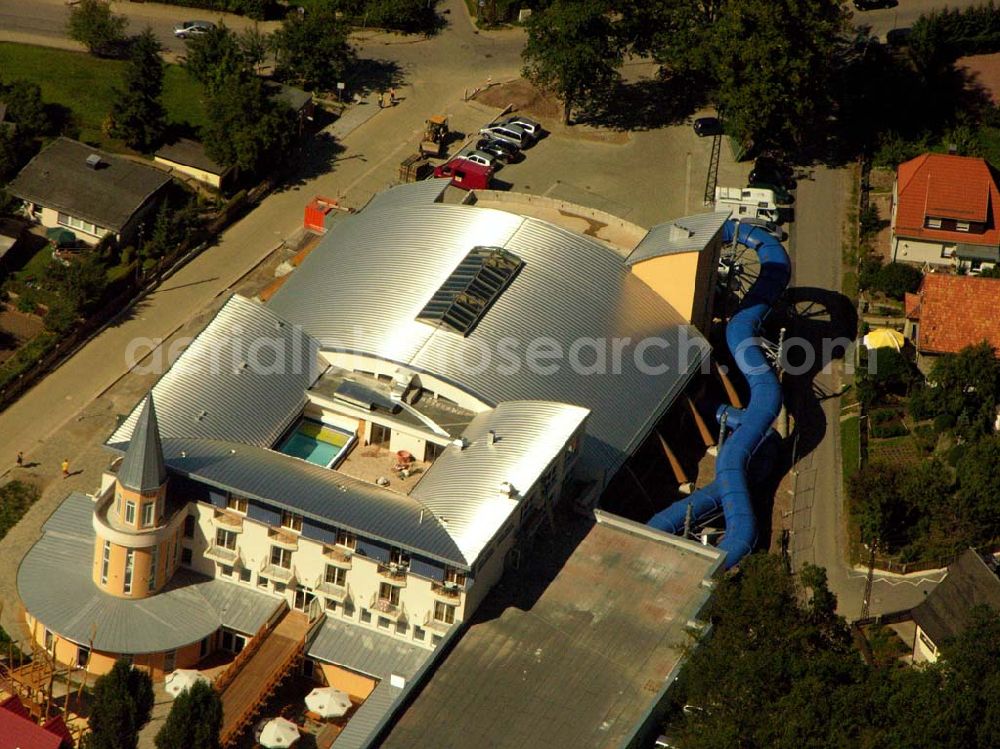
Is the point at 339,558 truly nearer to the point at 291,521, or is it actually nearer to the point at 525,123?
the point at 291,521

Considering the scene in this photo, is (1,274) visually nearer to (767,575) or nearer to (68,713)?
(68,713)

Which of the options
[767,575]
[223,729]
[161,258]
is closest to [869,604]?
[767,575]

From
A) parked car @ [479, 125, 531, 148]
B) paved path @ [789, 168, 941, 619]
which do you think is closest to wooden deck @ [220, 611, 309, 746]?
paved path @ [789, 168, 941, 619]

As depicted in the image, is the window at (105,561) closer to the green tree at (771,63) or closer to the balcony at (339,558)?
the balcony at (339,558)

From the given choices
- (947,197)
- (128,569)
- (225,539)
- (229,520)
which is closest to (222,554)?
(225,539)

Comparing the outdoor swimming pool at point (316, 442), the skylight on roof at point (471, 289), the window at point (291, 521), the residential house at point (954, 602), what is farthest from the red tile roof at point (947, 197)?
the window at point (291, 521)
